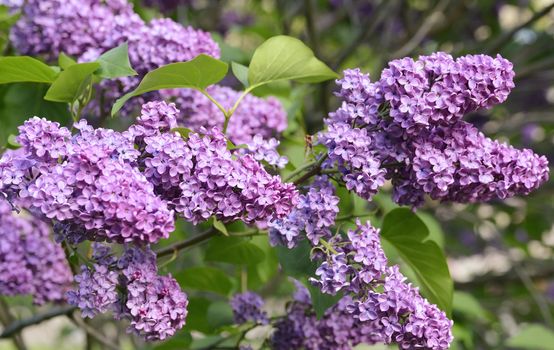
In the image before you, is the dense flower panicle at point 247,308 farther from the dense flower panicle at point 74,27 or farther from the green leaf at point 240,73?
the dense flower panicle at point 74,27

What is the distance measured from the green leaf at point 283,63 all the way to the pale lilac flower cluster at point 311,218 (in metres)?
0.30

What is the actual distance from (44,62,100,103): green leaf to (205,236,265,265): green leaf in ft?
1.45

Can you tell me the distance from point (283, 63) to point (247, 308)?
0.55m

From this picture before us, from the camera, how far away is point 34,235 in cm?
186

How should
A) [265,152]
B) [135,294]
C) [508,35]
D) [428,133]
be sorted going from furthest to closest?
[508,35] < [265,152] < [428,133] < [135,294]

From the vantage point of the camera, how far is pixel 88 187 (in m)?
1.17

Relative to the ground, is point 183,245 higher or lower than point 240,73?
lower

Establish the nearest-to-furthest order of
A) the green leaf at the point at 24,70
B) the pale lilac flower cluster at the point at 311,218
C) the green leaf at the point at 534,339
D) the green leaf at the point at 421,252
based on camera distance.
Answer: the pale lilac flower cluster at the point at 311,218
the green leaf at the point at 24,70
the green leaf at the point at 421,252
the green leaf at the point at 534,339

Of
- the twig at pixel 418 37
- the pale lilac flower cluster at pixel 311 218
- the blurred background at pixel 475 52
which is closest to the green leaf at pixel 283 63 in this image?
the pale lilac flower cluster at pixel 311 218

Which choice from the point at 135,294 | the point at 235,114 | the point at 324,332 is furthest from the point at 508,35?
the point at 135,294

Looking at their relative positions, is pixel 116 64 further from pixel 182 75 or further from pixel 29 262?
pixel 29 262

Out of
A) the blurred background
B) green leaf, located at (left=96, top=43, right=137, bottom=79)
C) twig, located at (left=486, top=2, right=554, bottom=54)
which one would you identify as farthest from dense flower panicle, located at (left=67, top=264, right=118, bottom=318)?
twig, located at (left=486, top=2, right=554, bottom=54)

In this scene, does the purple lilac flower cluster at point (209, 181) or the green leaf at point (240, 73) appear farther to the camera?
the green leaf at point (240, 73)

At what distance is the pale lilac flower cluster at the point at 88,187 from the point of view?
115 cm
